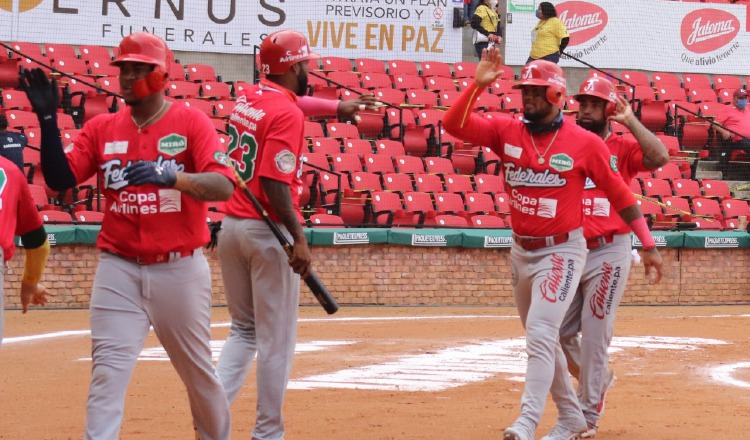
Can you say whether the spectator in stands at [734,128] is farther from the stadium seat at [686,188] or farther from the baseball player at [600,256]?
the baseball player at [600,256]

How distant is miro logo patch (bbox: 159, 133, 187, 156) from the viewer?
500 cm

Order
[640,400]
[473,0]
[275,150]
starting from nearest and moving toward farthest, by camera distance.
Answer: [275,150]
[640,400]
[473,0]

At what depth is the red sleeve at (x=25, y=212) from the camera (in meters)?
5.11

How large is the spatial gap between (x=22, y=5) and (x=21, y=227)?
1527 centimetres

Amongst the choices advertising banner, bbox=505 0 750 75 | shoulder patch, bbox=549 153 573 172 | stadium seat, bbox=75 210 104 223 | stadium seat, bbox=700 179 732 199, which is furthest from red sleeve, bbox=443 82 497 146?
advertising banner, bbox=505 0 750 75

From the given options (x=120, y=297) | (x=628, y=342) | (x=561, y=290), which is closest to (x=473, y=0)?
(x=628, y=342)

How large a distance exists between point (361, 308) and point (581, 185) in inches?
353

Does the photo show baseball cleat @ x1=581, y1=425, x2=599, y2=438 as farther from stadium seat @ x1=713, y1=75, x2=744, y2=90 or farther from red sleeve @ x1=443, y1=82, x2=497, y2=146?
stadium seat @ x1=713, y1=75, x2=744, y2=90

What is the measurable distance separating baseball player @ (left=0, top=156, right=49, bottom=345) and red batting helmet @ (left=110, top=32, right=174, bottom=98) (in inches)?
25.0

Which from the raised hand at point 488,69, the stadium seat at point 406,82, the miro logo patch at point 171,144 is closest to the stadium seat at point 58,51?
the stadium seat at point 406,82

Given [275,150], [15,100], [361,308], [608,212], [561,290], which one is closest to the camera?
[275,150]

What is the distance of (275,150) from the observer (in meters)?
5.59

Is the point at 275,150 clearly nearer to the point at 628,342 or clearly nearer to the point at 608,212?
the point at 608,212

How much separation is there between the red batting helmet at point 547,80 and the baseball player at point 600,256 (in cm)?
60
